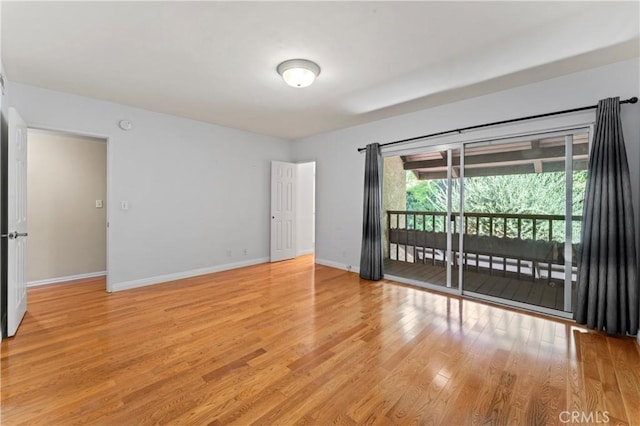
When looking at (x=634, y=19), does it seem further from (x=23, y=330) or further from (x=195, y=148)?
(x=23, y=330)

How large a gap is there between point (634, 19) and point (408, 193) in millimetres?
2685

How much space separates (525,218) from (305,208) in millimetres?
4398

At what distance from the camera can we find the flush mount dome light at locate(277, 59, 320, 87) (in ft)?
8.38

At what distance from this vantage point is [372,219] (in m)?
4.32

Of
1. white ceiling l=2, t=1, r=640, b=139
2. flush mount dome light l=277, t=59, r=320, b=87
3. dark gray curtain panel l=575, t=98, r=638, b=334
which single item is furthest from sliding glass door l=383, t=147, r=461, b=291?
flush mount dome light l=277, t=59, r=320, b=87

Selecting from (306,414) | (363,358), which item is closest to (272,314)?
(363,358)

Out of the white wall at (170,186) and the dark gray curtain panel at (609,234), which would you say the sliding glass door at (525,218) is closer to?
the dark gray curtain panel at (609,234)

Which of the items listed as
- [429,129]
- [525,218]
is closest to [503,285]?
[525,218]

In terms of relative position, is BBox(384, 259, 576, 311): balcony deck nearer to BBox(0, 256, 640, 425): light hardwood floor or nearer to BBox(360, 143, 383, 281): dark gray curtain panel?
BBox(0, 256, 640, 425): light hardwood floor

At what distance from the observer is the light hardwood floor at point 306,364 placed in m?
1.62

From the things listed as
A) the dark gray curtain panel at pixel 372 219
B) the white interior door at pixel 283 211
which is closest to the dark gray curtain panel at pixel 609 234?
the dark gray curtain panel at pixel 372 219

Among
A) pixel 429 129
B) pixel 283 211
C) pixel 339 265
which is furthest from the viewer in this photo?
pixel 283 211

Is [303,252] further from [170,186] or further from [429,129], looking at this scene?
[429,129]

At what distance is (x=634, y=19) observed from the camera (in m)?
2.00
